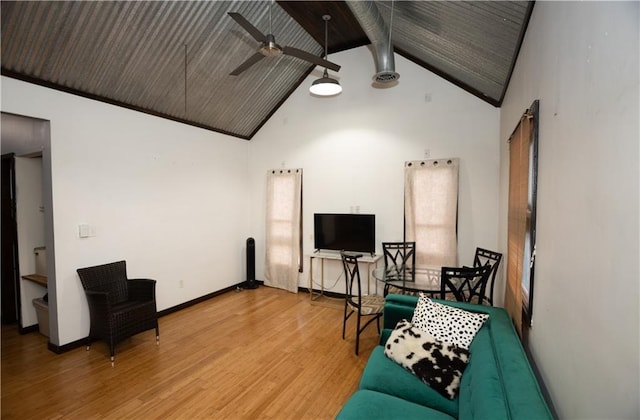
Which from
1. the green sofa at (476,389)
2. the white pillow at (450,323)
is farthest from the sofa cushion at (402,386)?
the white pillow at (450,323)

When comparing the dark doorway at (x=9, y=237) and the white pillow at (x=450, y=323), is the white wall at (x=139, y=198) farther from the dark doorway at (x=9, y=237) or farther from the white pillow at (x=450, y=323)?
the white pillow at (x=450, y=323)

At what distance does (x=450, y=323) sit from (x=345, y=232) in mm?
2720

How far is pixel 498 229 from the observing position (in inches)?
154

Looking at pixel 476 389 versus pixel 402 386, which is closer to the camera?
pixel 476 389

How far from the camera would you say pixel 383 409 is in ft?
5.51

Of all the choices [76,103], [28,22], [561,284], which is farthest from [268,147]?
[561,284]

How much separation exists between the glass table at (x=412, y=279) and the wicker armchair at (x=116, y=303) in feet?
8.85

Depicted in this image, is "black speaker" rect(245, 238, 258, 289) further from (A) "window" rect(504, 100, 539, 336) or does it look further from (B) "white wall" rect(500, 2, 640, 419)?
(B) "white wall" rect(500, 2, 640, 419)

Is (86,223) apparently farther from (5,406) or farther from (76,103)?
(5,406)

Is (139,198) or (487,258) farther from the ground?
(139,198)

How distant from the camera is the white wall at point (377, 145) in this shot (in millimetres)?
4070

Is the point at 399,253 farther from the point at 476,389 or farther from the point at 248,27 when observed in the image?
the point at 248,27

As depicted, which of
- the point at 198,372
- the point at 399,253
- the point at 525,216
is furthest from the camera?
the point at 399,253

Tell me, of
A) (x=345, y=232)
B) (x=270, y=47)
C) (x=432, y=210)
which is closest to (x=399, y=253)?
(x=432, y=210)
